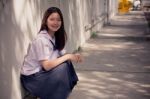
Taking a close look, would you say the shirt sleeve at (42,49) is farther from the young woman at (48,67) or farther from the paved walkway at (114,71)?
the paved walkway at (114,71)

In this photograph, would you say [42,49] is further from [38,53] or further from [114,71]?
[114,71]

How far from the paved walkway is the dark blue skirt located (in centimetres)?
113

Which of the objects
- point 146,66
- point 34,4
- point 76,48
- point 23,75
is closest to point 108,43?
point 76,48

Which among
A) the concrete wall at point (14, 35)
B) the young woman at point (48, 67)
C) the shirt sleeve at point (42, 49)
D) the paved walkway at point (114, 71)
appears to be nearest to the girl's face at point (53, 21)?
the young woman at point (48, 67)

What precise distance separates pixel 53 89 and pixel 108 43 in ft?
24.3

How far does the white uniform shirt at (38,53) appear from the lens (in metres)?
4.61

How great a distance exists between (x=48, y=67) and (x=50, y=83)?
7.8 inches

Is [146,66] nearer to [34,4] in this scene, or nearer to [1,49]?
[34,4]

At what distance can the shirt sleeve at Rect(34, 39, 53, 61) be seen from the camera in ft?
15.1

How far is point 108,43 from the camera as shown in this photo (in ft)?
39.1

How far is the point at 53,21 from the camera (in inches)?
189

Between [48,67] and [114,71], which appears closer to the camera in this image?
[48,67]

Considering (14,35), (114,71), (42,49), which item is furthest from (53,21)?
(114,71)

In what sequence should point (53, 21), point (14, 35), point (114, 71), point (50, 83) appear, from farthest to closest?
point (114, 71) < point (53, 21) < point (50, 83) < point (14, 35)
